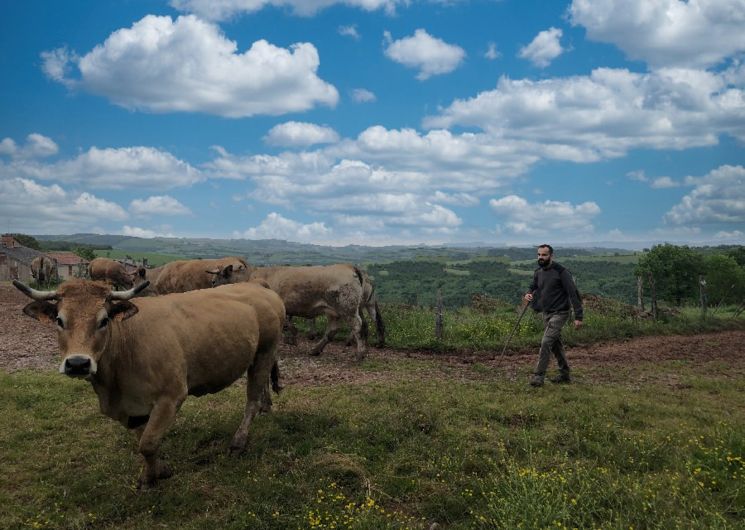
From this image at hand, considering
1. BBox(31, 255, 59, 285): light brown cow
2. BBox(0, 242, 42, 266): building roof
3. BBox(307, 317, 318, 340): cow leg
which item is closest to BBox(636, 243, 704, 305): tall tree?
BBox(307, 317, 318, 340): cow leg

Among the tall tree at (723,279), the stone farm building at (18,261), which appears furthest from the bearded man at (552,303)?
the tall tree at (723,279)

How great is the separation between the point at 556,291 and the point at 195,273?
1214cm

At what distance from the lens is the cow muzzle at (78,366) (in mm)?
4918

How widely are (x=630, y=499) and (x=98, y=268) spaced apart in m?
24.2

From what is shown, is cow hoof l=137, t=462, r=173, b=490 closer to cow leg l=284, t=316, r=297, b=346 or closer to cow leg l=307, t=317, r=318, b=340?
cow leg l=284, t=316, r=297, b=346

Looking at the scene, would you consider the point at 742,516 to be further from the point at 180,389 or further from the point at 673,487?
the point at 180,389

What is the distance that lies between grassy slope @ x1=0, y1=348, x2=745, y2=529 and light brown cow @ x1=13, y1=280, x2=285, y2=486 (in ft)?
2.09

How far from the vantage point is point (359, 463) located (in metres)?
6.46

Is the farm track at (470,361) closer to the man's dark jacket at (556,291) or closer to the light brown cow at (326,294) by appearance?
the light brown cow at (326,294)

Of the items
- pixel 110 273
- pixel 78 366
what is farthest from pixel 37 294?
pixel 110 273

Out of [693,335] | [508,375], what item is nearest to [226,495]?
[508,375]

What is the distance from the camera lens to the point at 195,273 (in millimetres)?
17438

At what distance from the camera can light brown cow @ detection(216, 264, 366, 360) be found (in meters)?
13.5

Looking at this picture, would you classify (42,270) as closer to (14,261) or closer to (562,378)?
(14,261)
